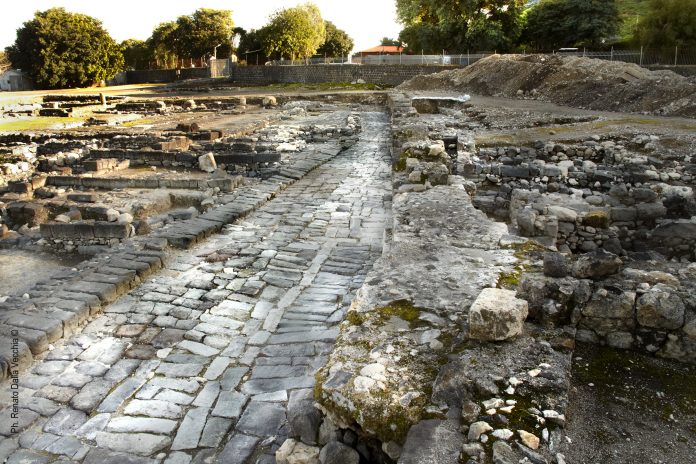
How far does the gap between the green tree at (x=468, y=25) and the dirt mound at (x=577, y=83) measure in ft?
35.3

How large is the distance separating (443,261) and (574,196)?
5.16 metres

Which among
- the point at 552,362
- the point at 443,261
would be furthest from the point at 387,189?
the point at 552,362

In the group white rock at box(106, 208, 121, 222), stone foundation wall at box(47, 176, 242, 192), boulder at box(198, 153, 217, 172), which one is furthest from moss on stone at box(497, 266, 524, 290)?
boulder at box(198, 153, 217, 172)

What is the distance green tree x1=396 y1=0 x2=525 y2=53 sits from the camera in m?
38.6

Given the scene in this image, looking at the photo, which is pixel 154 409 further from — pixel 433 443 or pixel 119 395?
pixel 433 443

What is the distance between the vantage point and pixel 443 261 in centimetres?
435

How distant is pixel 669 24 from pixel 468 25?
46.1ft

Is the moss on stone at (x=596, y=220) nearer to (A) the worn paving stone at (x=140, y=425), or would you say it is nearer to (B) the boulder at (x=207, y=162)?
(A) the worn paving stone at (x=140, y=425)

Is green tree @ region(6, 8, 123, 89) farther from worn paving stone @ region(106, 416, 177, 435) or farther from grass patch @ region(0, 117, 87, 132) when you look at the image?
worn paving stone @ region(106, 416, 177, 435)

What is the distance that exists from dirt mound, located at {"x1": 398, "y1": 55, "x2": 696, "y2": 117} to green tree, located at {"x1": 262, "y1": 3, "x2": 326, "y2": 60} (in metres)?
24.6

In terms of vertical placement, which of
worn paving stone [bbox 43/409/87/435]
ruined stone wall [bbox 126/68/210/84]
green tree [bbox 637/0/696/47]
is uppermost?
green tree [bbox 637/0/696/47]

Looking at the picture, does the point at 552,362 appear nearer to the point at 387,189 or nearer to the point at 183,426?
the point at 183,426

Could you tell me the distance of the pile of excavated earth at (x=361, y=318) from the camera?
2660mm

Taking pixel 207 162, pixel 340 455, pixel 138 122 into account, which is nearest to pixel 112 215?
pixel 207 162
